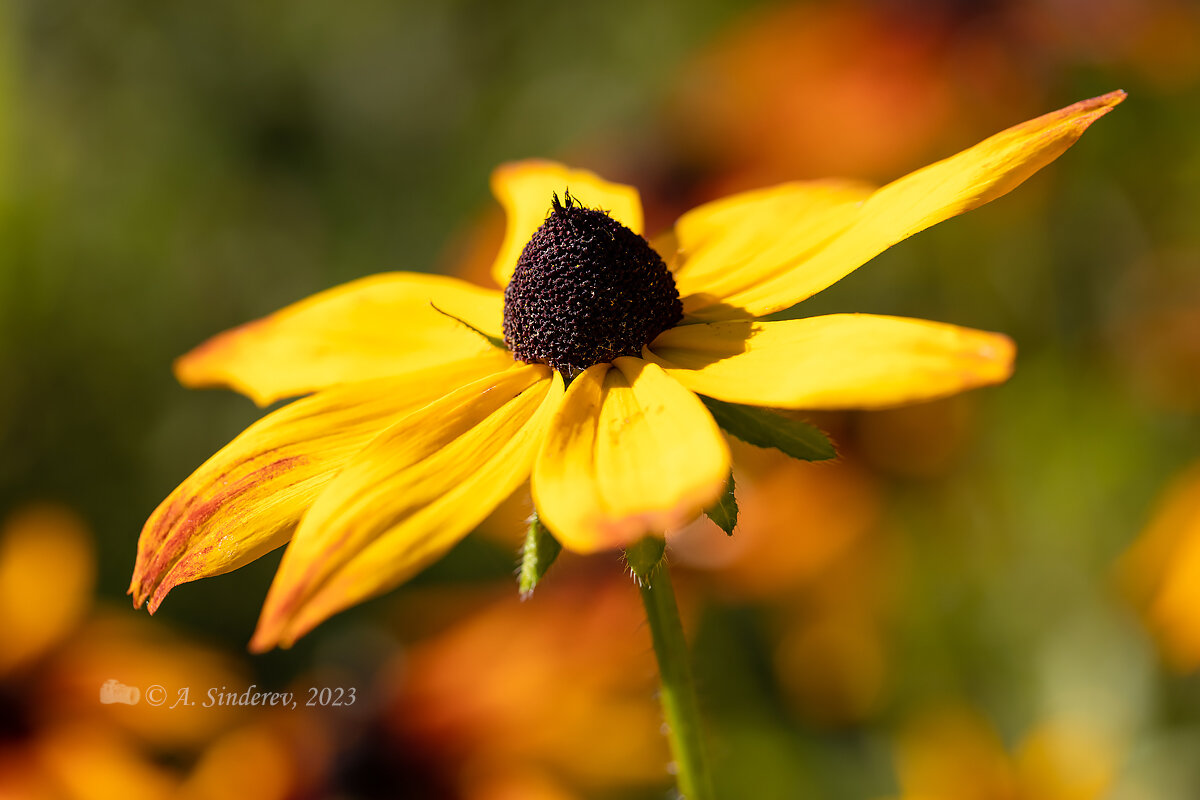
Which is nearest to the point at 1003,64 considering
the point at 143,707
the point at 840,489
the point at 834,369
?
the point at 840,489

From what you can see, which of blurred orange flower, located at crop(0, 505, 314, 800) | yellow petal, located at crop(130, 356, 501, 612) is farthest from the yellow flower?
blurred orange flower, located at crop(0, 505, 314, 800)

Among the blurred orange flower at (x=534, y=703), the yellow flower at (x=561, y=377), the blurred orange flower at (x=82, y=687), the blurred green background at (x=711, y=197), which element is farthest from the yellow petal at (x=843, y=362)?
the blurred orange flower at (x=82, y=687)

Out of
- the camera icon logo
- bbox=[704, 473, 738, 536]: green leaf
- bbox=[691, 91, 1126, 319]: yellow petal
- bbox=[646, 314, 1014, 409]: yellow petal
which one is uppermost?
the camera icon logo

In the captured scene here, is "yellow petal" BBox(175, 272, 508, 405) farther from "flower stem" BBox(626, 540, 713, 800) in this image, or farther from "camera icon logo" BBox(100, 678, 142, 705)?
"camera icon logo" BBox(100, 678, 142, 705)

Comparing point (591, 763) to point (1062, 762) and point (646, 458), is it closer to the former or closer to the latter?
point (1062, 762)

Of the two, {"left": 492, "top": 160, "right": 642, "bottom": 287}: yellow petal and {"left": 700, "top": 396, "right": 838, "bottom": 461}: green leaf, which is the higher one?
{"left": 492, "top": 160, "right": 642, "bottom": 287}: yellow petal

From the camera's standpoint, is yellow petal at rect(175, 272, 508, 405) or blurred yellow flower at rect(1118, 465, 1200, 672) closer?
yellow petal at rect(175, 272, 508, 405)

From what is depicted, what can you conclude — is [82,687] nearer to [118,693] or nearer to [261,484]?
[118,693]

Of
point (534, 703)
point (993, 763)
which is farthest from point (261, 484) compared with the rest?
point (993, 763)
